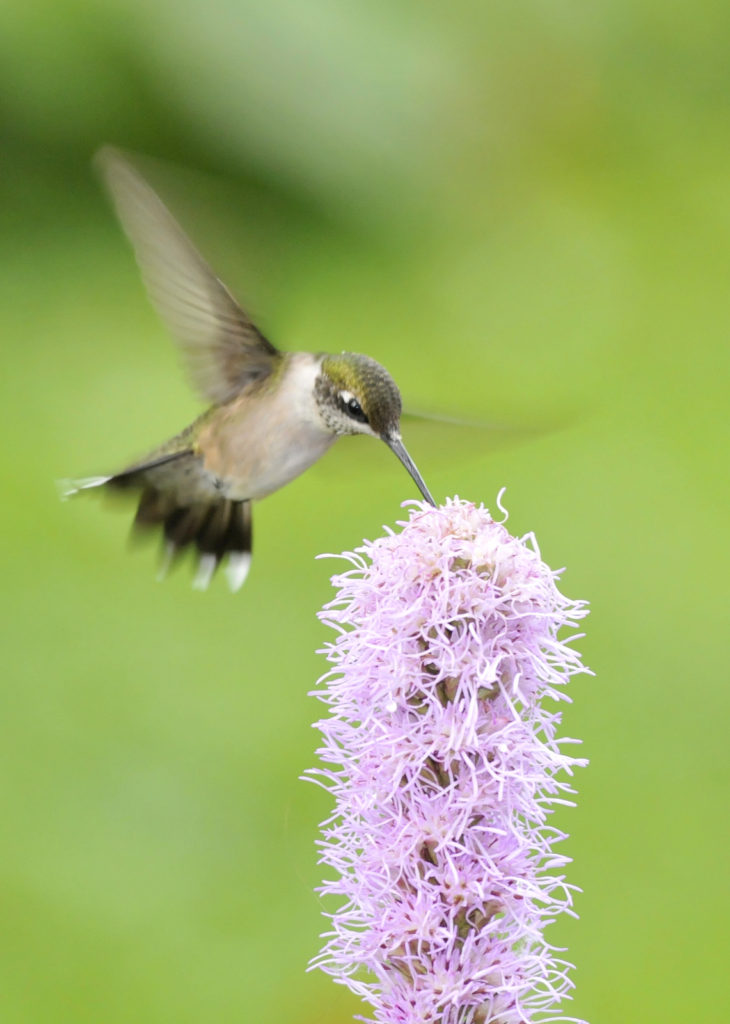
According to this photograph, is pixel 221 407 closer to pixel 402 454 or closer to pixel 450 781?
pixel 402 454

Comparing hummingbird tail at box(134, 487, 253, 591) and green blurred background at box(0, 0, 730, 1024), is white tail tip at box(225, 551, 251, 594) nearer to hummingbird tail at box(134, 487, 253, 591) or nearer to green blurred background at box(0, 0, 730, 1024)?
hummingbird tail at box(134, 487, 253, 591)

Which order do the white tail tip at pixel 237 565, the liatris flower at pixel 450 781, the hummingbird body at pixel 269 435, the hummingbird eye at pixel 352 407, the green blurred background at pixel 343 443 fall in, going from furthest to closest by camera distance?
the green blurred background at pixel 343 443 → the white tail tip at pixel 237 565 → the hummingbird body at pixel 269 435 → the hummingbird eye at pixel 352 407 → the liatris flower at pixel 450 781

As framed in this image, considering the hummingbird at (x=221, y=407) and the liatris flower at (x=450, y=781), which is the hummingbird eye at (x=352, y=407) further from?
the liatris flower at (x=450, y=781)

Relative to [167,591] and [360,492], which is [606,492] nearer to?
[360,492]

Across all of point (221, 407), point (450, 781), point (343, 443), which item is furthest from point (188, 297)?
point (450, 781)

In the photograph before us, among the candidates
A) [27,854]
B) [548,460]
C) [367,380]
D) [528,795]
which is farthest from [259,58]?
[528,795]

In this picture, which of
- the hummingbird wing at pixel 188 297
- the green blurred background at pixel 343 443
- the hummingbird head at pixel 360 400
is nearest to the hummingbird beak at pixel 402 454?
the hummingbird head at pixel 360 400
